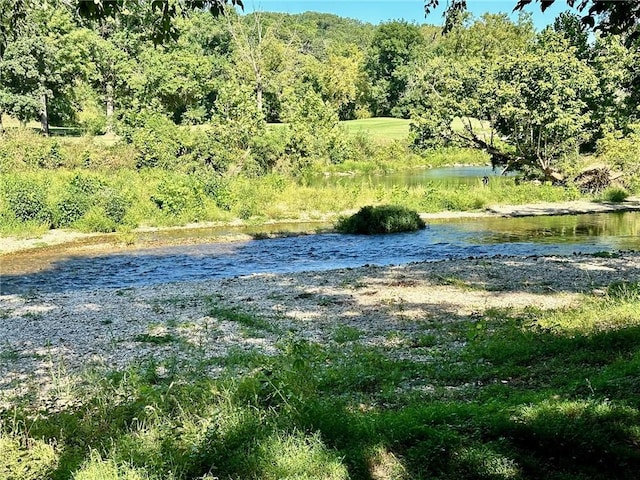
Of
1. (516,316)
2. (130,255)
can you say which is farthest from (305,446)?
(130,255)

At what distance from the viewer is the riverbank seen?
24469mm

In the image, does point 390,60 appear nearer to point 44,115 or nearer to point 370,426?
point 44,115

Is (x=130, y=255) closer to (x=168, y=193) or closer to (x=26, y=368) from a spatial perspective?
(x=168, y=193)

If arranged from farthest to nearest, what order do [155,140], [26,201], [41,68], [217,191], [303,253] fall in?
[41,68] < [155,140] < [217,191] < [26,201] < [303,253]

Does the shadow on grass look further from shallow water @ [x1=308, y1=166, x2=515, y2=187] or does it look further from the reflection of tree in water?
shallow water @ [x1=308, y1=166, x2=515, y2=187]

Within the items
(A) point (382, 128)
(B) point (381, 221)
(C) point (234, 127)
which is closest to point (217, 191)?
(C) point (234, 127)

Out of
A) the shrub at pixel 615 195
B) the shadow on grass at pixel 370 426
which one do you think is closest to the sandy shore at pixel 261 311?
the shadow on grass at pixel 370 426

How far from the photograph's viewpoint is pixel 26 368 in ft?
29.6

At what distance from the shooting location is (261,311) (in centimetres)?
1254

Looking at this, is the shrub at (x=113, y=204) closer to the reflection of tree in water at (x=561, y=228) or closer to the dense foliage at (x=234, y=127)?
the dense foliage at (x=234, y=127)

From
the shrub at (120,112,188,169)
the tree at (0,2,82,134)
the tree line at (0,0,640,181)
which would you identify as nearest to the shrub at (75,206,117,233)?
the tree line at (0,0,640,181)

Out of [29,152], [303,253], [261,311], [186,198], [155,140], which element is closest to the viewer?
[261,311]

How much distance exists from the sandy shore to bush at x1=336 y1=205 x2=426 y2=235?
8948 mm

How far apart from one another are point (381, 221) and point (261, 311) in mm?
15215
